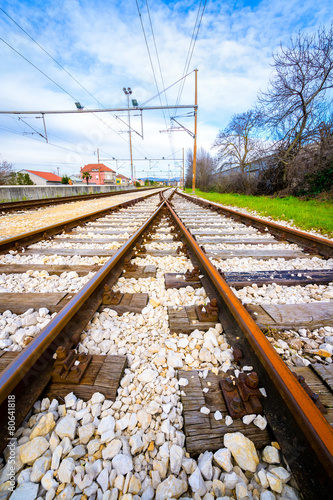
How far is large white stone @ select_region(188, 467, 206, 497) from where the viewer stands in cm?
79

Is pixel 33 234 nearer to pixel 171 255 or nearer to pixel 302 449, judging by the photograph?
pixel 171 255

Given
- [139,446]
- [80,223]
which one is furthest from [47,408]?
[80,223]

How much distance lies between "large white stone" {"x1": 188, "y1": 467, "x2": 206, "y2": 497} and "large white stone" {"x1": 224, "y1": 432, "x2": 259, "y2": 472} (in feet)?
0.49

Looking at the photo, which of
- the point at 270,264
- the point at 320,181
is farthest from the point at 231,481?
the point at 320,181

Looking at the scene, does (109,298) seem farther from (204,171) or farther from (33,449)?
→ (204,171)

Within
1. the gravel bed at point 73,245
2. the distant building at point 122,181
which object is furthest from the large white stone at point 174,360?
the distant building at point 122,181

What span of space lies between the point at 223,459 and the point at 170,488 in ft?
0.69

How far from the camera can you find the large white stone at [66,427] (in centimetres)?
95

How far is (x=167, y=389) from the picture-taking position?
115 centimetres

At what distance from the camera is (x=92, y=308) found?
175 centimetres

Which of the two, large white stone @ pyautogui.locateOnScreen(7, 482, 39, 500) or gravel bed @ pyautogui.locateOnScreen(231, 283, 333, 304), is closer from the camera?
large white stone @ pyautogui.locateOnScreen(7, 482, 39, 500)

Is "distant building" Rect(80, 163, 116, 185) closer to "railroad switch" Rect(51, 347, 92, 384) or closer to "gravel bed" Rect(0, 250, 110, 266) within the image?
"gravel bed" Rect(0, 250, 110, 266)

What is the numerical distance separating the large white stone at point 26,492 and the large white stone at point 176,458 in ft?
1.56

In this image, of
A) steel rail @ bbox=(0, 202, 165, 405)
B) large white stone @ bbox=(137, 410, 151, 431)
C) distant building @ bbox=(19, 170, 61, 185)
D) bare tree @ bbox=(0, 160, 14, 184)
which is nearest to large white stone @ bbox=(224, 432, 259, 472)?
large white stone @ bbox=(137, 410, 151, 431)
